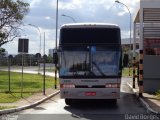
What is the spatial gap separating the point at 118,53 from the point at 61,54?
240 centimetres

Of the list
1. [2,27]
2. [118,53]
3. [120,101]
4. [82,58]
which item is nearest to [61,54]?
[82,58]

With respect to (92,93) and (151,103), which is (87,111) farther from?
(151,103)

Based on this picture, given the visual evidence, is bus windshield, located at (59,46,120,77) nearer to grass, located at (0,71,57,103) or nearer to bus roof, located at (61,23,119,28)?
bus roof, located at (61,23,119,28)

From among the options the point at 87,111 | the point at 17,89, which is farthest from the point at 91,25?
the point at 17,89

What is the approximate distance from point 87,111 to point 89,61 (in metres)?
2.21

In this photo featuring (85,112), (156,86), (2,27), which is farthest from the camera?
(2,27)

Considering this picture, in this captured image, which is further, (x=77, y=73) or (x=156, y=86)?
(x=156, y=86)

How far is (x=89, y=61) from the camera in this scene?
807 inches

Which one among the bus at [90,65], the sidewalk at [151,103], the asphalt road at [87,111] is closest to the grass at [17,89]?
the asphalt road at [87,111]

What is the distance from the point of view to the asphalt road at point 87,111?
17.2m

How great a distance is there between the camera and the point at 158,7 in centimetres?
2842

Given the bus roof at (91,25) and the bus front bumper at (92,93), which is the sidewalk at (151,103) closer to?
the bus front bumper at (92,93)

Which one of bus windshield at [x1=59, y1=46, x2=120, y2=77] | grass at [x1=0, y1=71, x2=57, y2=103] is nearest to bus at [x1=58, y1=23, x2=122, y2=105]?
bus windshield at [x1=59, y1=46, x2=120, y2=77]

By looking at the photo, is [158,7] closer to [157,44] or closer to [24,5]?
[157,44]
